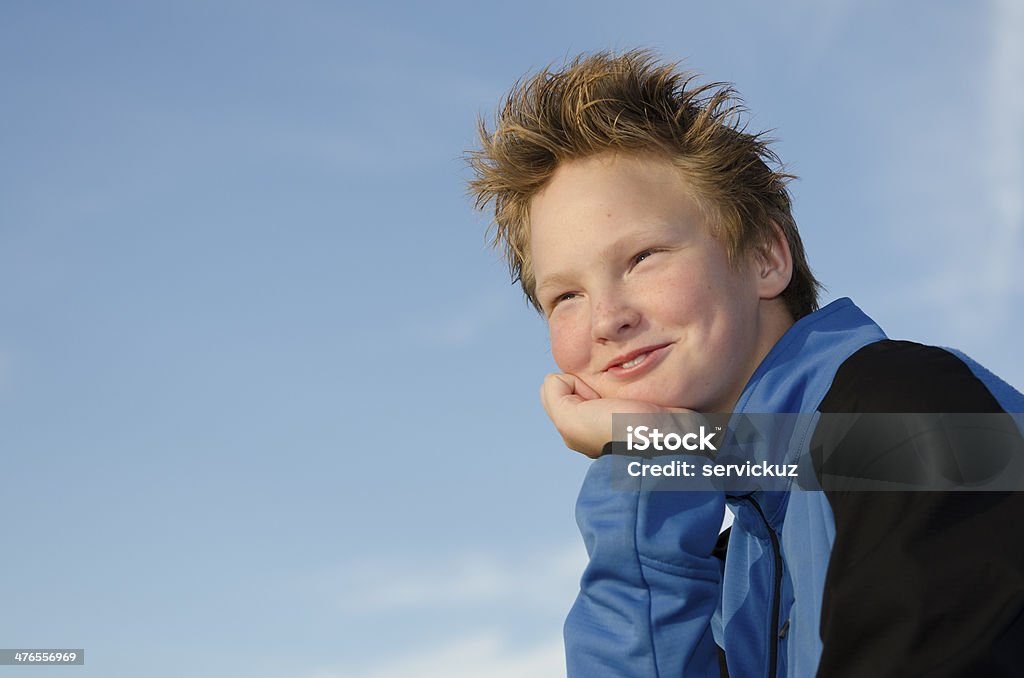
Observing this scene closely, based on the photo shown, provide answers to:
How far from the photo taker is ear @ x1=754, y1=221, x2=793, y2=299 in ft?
12.2

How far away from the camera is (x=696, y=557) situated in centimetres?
296

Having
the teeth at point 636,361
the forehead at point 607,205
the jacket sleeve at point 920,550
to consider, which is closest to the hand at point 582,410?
the teeth at point 636,361

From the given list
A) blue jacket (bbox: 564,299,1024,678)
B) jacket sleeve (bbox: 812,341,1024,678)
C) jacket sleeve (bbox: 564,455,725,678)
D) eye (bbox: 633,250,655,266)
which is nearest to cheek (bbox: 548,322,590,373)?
eye (bbox: 633,250,655,266)

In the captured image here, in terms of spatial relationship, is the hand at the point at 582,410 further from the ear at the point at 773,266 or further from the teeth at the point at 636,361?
the ear at the point at 773,266

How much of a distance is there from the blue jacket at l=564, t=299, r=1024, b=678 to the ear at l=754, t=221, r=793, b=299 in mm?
481

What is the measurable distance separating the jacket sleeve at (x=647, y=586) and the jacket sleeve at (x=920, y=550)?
0.50 meters

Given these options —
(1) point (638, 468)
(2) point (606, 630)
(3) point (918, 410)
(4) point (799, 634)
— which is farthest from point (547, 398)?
(3) point (918, 410)

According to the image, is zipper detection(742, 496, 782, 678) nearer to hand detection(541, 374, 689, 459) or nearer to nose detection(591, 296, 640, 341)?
hand detection(541, 374, 689, 459)

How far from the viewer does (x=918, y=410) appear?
2467mm

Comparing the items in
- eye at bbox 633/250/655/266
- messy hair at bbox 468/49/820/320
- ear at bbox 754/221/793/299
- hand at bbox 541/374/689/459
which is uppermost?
messy hair at bbox 468/49/820/320

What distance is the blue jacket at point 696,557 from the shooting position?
2.83 meters

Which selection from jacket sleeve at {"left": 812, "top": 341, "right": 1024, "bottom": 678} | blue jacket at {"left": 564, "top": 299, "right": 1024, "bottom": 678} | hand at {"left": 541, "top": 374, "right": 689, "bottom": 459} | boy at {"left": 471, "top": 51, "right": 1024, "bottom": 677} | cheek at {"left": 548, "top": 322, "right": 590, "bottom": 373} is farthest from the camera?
cheek at {"left": 548, "top": 322, "right": 590, "bottom": 373}

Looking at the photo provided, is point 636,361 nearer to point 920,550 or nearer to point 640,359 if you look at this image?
point 640,359

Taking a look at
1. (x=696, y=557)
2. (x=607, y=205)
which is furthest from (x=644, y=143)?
(x=696, y=557)
